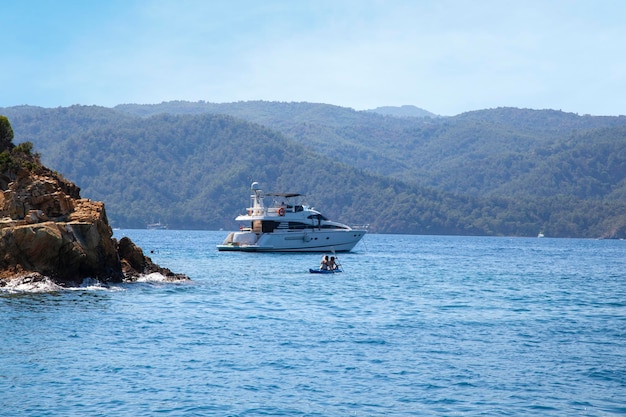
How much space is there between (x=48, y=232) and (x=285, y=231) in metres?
46.1

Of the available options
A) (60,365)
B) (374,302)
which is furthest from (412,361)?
→ (374,302)

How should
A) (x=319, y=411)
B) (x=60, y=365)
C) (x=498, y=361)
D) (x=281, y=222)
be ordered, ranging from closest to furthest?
(x=319, y=411), (x=60, y=365), (x=498, y=361), (x=281, y=222)

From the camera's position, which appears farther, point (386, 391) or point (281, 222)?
point (281, 222)

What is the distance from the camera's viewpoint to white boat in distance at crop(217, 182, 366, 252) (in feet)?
258

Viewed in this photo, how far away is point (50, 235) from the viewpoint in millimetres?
33281

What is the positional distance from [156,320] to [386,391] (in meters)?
11.8

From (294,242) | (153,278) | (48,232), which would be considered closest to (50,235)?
(48,232)

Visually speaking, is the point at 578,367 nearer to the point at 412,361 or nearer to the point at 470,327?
the point at 412,361

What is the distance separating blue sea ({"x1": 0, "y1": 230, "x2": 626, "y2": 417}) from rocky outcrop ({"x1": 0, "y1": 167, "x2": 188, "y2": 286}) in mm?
1113

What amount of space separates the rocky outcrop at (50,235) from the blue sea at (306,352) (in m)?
1.11

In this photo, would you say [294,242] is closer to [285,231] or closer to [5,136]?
[285,231]

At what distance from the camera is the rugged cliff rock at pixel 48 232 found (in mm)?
33500

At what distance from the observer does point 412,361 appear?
21.3 m

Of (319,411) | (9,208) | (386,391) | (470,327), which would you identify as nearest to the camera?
(319,411)
